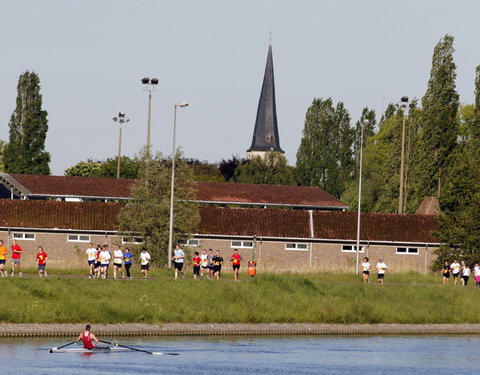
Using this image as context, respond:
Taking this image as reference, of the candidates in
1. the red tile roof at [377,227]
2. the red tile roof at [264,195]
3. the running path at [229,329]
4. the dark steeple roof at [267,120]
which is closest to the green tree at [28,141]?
the red tile roof at [264,195]

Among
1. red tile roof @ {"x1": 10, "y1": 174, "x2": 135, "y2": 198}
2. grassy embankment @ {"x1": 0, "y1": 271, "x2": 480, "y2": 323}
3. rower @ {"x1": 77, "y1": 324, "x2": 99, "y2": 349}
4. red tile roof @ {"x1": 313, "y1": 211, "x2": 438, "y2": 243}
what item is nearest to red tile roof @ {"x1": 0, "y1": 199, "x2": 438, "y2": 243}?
red tile roof @ {"x1": 313, "y1": 211, "x2": 438, "y2": 243}

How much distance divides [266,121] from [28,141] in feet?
227

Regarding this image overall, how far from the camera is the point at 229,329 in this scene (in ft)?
164

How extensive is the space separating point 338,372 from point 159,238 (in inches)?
1240

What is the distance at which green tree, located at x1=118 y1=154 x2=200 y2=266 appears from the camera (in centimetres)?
6931

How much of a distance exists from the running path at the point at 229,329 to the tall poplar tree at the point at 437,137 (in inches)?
1682

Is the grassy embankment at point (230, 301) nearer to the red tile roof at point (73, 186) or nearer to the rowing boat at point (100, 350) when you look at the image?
the rowing boat at point (100, 350)

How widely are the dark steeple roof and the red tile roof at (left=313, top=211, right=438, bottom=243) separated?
3253 inches

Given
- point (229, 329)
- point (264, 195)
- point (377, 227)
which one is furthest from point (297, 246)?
point (264, 195)

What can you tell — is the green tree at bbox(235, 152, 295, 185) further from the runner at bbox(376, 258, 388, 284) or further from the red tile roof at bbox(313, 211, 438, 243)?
the runner at bbox(376, 258, 388, 284)

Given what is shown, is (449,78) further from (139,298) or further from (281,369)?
(281,369)

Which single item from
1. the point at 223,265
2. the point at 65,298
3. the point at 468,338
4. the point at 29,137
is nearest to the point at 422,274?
the point at 223,265

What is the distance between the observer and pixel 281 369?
39.1 m

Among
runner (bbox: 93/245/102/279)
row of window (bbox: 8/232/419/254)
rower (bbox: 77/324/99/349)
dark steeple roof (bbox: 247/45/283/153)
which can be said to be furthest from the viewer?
dark steeple roof (bbox: 247/45/283/153)
